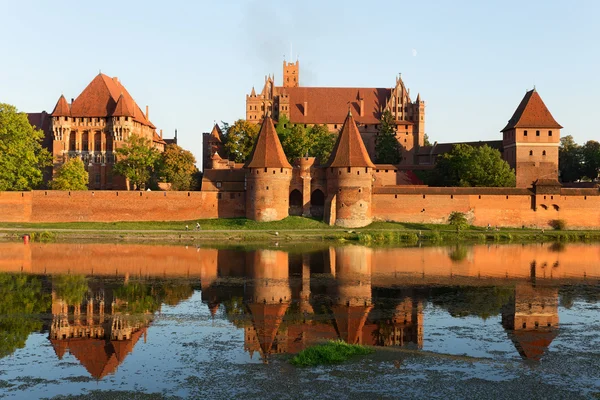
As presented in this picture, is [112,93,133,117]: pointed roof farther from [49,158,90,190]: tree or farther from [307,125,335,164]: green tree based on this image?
[307,125,335,164]: green tree

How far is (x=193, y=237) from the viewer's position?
39938 mm

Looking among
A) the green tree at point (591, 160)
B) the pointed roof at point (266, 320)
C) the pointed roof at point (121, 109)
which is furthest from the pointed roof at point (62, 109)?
the green tree at point (591, 160)

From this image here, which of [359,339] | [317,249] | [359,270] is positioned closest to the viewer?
[359,339]

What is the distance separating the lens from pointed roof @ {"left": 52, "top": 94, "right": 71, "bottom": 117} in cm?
5750

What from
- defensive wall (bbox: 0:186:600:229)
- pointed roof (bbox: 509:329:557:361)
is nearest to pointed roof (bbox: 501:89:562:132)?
defensive wall (bbox: 0:186:600:229)

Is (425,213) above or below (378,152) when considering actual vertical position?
below

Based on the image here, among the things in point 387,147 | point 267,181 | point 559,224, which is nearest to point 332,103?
point 387,147

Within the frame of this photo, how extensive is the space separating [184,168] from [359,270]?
28.1 metres

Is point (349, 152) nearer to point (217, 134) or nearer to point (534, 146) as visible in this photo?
point (534, 146)

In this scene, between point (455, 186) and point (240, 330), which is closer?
point (240, 330)

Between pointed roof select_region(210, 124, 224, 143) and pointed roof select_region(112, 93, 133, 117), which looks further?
pointed roof select_region(210, 124, 224, 143)

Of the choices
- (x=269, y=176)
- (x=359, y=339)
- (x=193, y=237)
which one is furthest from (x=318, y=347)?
(x=269, y=176)

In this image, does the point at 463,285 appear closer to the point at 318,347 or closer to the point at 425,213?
the point at 318,347

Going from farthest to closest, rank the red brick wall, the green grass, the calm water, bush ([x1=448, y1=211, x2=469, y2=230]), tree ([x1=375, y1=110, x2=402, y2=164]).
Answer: tree ([x1=375, y1=110, x2=402, y2=164]) < the red brick wall < bush ([x1=448, y1=211, x2=469, y2=230]) < the green grass < the calm water
